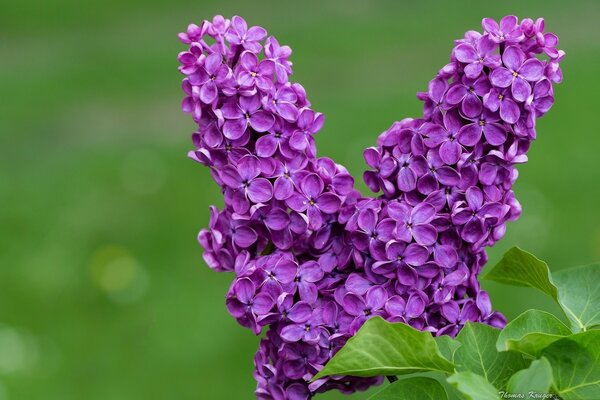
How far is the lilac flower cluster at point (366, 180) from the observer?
97 cm

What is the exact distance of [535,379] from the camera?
2.63 ft

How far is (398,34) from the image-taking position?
25.3ft

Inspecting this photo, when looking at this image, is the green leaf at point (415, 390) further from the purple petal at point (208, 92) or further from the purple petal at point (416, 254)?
the purple petal at point (208, 92)

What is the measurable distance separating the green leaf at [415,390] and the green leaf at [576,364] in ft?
0.33

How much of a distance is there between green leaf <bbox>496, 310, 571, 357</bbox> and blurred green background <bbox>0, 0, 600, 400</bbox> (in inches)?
82.1

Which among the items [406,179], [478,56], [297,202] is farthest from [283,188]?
[478,56]

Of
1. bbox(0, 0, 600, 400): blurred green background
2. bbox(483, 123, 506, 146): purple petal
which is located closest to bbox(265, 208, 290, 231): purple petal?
bbox(483, 123, 506, 146): purple petal

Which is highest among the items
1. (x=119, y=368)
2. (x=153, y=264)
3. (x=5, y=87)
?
(x=5, y=87)

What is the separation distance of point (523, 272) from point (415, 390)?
22cm

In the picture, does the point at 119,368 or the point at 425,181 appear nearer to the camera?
the point at 425,181

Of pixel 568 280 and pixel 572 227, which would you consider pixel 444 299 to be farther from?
pixel 572 227

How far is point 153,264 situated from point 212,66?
2.76 meters

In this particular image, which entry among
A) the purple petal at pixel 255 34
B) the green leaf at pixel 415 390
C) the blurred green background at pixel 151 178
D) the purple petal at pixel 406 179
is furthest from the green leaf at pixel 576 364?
the blurred green background at pixel 151 178

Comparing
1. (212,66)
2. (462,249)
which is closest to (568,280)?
(462,249)
